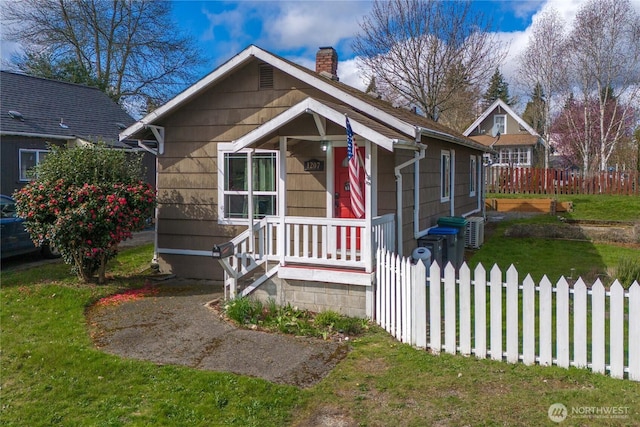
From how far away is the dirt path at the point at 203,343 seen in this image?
5.50m

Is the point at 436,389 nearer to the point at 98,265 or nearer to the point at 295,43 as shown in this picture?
the point at 98,265

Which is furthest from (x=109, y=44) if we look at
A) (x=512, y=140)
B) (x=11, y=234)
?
(x=512, y=140)

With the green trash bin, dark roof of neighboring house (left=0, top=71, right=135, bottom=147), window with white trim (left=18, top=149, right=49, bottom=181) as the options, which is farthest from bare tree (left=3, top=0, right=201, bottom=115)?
the green trash bin

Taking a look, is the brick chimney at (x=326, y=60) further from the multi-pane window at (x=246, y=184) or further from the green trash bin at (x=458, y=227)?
the green trash bin at (x=458, y=227)

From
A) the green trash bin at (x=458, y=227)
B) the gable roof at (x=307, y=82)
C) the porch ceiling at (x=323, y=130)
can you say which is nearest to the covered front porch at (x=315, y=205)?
the porch ceiling at (x=323, y=130)

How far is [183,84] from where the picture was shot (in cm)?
3334

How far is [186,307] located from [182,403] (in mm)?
3466

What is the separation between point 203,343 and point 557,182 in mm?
23500

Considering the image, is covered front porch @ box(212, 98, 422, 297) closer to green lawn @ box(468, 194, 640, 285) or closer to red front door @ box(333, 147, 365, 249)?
red front door @ box(333, 147, 365, 249)

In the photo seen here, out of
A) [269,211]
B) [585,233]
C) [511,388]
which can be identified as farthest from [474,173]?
[511,388]

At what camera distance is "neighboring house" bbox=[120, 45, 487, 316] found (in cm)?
756

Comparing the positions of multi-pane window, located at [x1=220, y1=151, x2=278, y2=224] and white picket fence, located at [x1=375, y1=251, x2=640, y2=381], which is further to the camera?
multi-pane window, located at [x1=220, y1=151, x2=278, y2=224]

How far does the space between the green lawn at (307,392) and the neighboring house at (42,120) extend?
10063mm

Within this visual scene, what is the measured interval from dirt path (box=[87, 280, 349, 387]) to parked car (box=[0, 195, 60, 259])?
424cm
